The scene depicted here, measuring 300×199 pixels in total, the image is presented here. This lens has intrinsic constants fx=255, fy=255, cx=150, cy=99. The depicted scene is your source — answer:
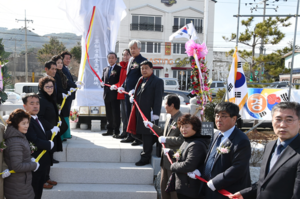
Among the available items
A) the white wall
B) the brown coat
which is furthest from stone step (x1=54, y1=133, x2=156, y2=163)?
the white wall

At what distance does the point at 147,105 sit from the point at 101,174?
134 cm

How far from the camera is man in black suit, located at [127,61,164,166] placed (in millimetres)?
4145

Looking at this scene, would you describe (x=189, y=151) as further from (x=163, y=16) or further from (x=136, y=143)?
(x=163, y=16)

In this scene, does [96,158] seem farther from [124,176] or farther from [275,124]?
[275,124]

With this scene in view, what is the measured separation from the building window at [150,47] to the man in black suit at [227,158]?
27.3m

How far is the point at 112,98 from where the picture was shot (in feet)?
17.7

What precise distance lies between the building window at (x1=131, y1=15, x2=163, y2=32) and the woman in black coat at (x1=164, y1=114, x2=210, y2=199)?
27.2m

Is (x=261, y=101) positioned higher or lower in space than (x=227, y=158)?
higher

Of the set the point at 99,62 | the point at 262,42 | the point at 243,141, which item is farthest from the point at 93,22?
the point at 262,42

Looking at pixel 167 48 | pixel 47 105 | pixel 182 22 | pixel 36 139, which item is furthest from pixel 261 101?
pixel 182 22

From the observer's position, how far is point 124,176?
412cm

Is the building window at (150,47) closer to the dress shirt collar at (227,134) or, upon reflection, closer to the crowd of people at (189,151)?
the crowd of people at (189,151)

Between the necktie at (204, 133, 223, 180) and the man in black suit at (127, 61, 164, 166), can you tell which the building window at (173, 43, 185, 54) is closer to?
the man in black suit at (127, 61, 164, 166)

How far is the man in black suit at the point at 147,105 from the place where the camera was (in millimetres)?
4145
